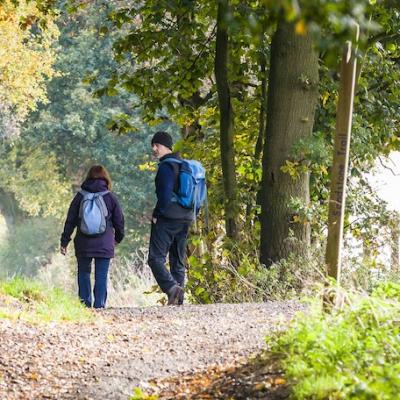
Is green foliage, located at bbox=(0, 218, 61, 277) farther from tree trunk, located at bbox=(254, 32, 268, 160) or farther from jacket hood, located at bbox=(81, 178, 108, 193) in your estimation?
jacket hood, located at bbox=(81, 178, 108, 193)

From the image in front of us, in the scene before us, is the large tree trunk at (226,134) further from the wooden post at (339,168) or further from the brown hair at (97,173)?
the wooden post at (339,168)

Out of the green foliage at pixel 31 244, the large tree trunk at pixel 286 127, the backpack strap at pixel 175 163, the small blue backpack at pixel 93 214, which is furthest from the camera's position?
the green foliage at pixel 31 244

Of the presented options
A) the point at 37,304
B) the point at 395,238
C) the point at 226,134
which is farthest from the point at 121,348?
the point at 395,238

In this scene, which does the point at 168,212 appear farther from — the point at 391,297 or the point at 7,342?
the point at 391,297

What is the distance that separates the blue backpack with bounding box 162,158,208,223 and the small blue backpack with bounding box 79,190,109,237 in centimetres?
84

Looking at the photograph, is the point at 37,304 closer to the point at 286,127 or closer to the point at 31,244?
the point at 286,127

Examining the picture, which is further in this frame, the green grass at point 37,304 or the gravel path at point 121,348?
the green grass at point 37,304

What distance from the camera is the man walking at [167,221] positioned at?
945 centimetres

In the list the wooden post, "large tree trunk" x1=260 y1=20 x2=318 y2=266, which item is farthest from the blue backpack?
the wooden post

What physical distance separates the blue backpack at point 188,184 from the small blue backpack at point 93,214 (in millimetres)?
843

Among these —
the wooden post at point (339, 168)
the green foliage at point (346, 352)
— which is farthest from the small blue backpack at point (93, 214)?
the green foliage at point (346, 352)

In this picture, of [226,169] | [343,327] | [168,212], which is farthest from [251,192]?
[343,327]

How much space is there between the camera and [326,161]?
10.9 meters

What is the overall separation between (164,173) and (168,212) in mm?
407
